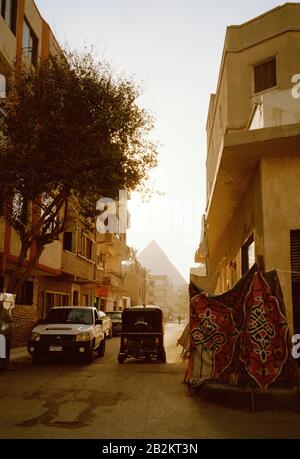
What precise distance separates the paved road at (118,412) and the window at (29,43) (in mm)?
14648

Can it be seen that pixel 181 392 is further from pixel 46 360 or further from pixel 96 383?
pixel 46 360

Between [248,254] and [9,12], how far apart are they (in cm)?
1382

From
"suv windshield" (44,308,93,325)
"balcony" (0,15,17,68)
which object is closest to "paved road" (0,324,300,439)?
"suv windshield" (44,308,93,325)

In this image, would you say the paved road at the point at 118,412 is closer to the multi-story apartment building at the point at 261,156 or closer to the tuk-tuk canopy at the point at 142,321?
the multi-story apartment building at the point at 261,156

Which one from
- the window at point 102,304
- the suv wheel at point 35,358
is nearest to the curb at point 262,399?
the suv wheel at point 35,358

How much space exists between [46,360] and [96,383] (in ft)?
18.9

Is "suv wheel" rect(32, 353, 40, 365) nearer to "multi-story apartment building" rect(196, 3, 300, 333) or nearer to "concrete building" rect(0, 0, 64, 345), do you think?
"concrete building" rect(0, 0, 64, 345)

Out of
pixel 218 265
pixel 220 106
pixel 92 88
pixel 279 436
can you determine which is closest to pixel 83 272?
pixel 218 265

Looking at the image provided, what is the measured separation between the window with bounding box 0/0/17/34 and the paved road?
13.9 meters

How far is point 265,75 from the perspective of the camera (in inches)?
757

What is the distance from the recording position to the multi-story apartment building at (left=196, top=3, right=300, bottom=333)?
34.8 ft

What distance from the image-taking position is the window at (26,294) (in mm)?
22462
